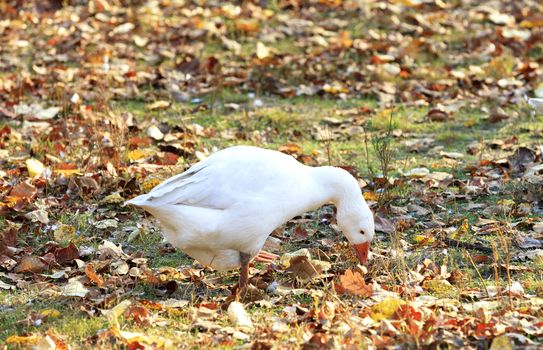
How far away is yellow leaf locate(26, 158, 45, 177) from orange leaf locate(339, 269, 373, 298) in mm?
2780

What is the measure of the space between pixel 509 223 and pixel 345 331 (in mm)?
1940

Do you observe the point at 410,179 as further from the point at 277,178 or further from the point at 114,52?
the point at 114,52

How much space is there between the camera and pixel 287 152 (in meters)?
7.33

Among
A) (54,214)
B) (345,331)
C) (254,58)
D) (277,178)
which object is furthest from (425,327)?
(254,58)

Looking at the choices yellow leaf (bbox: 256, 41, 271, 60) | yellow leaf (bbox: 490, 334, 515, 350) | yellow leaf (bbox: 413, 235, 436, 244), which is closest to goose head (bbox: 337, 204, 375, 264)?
yellow leaf (bbox: 413, 235, 436, 244)

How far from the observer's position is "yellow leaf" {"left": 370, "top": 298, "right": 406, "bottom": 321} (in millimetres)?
4398

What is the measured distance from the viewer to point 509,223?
18.9 ft

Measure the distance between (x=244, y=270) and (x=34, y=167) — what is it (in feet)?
7.74

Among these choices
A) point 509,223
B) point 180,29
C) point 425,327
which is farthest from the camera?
point 180,29

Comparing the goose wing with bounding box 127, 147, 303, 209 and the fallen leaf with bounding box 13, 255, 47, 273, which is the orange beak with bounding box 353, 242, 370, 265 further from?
the fallen leaf with bounding box 13, 255, 47, 273

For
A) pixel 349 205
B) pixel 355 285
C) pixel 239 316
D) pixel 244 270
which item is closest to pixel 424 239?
pixel 349 205

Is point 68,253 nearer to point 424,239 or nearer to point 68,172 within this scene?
point 68,172

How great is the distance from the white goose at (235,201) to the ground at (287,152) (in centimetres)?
28

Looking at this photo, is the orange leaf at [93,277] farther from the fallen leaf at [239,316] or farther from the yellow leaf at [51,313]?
the fallen leaf at [239,316]
